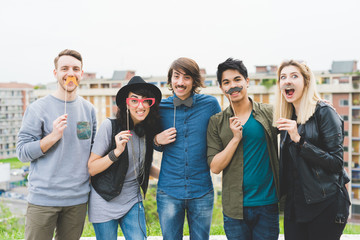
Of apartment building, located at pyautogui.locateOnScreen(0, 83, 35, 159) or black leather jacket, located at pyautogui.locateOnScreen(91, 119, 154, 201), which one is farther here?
apartment building, located at pyautogui.locateOnScreen(0, 83, 35, 159)

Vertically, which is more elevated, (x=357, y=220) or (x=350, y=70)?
(x=350, y=70)

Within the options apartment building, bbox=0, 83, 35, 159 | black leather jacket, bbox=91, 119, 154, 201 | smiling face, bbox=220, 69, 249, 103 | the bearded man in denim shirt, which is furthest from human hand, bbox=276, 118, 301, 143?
apartment building, bbox=0, 83, 35, 159

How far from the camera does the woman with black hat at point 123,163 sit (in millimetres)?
2580

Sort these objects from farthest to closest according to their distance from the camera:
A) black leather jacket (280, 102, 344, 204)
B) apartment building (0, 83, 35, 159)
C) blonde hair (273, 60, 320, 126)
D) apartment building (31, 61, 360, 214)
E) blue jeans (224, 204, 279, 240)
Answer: apartment building (0, 83, 35, 159)
apartment building (31, 61, 360, 214)
blue jeans (224, 204, 279, 240)
blonde hair (273, 60, 320, 126)
black leather jacket (280, 102, 344, 204)

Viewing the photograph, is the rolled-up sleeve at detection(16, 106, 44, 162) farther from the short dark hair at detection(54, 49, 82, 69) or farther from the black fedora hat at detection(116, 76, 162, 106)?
the black fedora hat at detection(116, 76, 162, 106)

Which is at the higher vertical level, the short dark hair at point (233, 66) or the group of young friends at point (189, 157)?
the short dark hair at point (233, 66)

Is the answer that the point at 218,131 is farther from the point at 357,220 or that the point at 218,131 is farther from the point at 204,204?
the point at 357,220

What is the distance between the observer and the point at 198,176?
2.69 metres

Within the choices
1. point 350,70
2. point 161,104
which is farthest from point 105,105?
point 161,104

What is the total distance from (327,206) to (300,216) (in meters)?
0.19

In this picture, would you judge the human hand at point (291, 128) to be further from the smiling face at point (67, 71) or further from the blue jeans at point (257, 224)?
the smiling face at point (67, 71)

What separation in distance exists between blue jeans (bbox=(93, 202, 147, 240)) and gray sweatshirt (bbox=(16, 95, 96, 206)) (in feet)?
0.92

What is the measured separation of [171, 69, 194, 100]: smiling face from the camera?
8.84ft

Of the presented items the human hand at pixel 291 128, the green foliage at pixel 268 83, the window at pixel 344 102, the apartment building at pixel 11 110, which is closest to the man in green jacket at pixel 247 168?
the human hand at pixel 291 128
